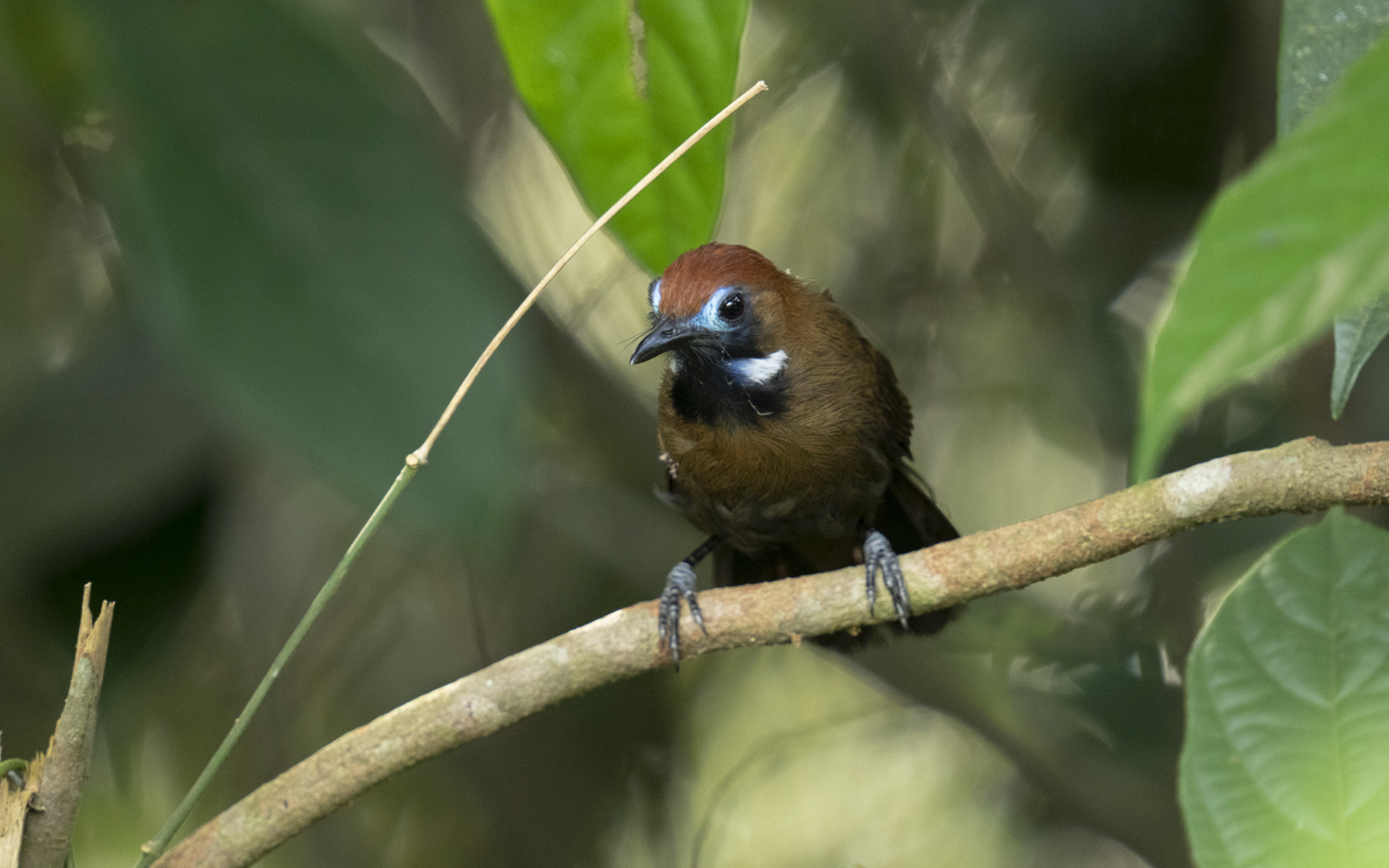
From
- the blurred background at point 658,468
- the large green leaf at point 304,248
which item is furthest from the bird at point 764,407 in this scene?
the large green leaf at point 304,248

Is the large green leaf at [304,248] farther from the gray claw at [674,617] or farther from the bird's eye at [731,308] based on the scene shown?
the bird's eye at [731,308]

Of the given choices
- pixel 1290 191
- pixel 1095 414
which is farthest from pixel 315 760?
pixel 1095 414

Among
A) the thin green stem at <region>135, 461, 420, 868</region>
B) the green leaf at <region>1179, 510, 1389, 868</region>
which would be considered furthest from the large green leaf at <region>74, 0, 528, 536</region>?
the green leaf at <region>1179, 510, 1389, 868</region>

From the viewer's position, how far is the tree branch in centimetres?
175

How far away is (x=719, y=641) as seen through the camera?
2.21m

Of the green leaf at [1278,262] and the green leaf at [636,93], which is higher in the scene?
the green leaf at [636,93]

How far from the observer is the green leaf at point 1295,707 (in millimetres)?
1021

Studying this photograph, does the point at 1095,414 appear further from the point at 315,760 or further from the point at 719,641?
the point at 315,760

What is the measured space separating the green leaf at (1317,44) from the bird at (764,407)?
64.2 inches

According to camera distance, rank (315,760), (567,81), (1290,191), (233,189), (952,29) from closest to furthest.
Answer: (1290,191)
(567,81)
(315,760)
(233,189)
(952,29)

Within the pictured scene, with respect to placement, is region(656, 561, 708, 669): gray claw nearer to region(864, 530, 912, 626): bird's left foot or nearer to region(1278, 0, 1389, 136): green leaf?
region(864, 530, 912, 626): bird's left foot

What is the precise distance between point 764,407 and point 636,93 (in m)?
1.26

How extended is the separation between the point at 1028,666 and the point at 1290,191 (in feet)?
11.4

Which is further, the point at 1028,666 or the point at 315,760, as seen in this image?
the point at 1028,666
